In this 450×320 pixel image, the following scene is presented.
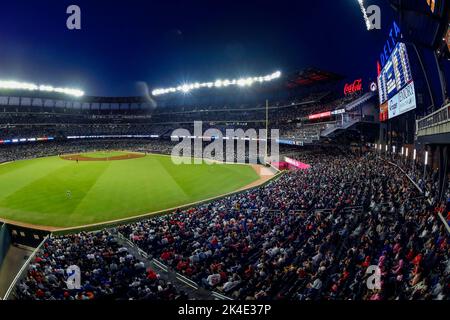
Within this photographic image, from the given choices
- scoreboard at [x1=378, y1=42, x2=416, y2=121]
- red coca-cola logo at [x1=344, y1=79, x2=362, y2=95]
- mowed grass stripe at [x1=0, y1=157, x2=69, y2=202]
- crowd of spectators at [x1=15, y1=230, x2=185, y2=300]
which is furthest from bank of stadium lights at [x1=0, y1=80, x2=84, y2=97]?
scoreboard at [x1=378, y1=42, x2=416, y2=121]

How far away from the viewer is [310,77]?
56281mm

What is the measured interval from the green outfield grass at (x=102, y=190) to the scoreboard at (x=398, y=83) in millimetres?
17364

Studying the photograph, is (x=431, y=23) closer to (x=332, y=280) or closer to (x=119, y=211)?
(x=332, y=280)

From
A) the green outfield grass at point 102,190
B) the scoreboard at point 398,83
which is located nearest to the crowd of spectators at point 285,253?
the green outfield grass at point 102,190

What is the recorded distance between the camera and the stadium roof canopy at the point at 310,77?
52.8m

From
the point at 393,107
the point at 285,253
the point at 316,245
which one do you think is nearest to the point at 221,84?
the point at 393,107

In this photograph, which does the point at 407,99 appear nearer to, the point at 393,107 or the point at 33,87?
the point at 393,107

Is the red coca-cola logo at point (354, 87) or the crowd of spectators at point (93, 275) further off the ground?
the red coca-cola logo at point (354, 87)

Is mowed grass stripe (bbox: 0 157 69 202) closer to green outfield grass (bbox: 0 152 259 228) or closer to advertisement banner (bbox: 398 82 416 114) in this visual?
green outfield grass (bbox: 0 152 259 228)

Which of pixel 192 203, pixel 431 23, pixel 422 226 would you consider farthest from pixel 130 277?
pixel 431 23

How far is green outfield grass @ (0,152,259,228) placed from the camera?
22.5 metres

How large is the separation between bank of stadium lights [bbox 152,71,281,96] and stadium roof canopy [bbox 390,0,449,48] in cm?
4038

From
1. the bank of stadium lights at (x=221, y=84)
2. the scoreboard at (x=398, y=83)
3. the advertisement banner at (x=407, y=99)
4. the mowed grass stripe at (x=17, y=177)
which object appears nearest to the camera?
the advertisement banner at (x=407, y=99)

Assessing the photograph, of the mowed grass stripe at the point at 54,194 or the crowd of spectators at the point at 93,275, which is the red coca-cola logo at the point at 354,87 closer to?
the mowed grass stripe at the point at 54,194
